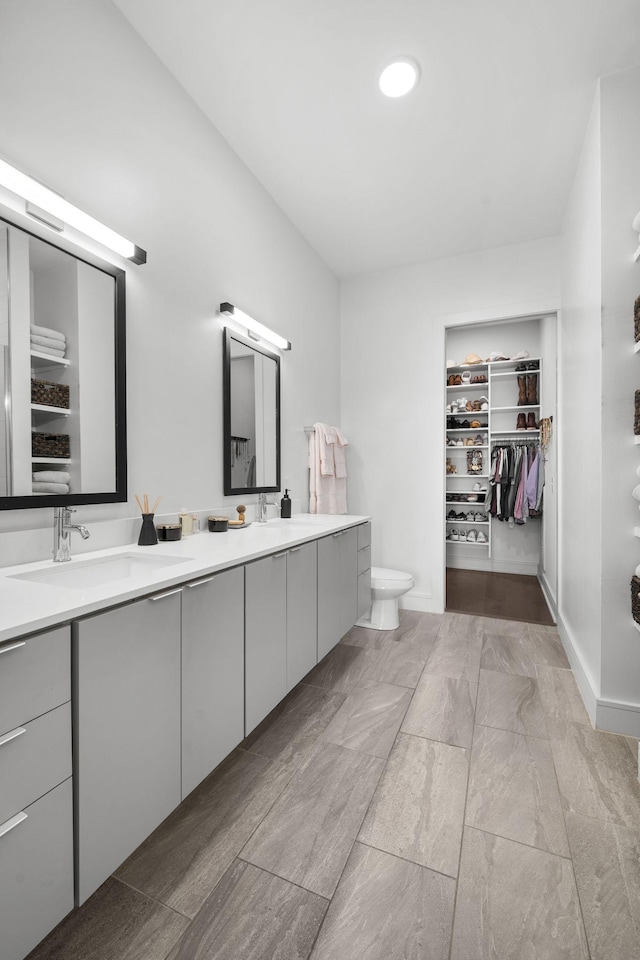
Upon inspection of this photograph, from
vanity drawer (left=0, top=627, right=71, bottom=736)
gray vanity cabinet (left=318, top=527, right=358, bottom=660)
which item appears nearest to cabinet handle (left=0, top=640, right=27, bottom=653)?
vanity drawer (left=0, top=627, right=71, bottom=736)

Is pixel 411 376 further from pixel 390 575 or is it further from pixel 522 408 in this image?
pixel 522 408

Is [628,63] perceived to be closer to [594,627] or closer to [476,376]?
[594,627]

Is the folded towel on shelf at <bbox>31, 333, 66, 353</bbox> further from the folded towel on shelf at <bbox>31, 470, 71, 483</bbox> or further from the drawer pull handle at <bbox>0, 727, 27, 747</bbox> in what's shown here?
the drawer pull handle at <bbox>0, 727, 27, 747</bbox>

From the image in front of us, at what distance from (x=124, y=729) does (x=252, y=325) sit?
2008 millimetres

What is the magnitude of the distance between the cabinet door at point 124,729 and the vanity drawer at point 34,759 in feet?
0.10

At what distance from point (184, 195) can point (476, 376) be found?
3722 mm

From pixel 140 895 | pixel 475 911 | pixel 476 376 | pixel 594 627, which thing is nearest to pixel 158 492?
pixel 140 895

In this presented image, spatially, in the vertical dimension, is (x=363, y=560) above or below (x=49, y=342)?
below

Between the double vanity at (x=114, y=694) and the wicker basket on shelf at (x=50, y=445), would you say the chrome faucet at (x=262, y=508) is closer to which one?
the double vanity at (x=114, y=694)

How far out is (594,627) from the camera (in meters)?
1.98

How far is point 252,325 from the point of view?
7.88 ft

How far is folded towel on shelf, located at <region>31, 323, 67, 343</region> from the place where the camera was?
4.29 ft

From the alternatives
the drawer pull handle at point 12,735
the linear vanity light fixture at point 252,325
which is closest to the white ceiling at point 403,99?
the linear vanity light fixture at point 252,325

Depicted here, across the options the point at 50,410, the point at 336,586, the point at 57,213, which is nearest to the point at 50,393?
the point at 50,410
